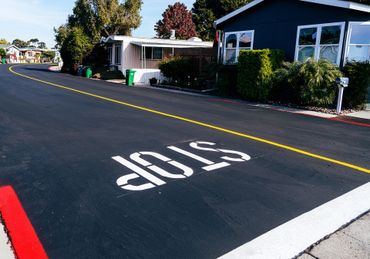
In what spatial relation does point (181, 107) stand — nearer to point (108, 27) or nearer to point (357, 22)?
point (357, 22)

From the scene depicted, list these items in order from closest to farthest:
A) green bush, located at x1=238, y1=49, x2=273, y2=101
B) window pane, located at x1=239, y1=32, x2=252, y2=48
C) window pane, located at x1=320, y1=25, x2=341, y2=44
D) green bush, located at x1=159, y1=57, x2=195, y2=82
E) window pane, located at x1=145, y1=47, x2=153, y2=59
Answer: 1. window pane, located at x1=320, y1=25, x2=341, y2=44
2. green bush, located at x1=238, y1=49, x2=273, y2=101
3. window pane, located at x1=239, y1=32, x2=252, y2=48
4. green bush, located at x1=159, y1=57, x2=195, y2=82
5. window pane, located at x1=145, y1=47, x2=153, y2=59

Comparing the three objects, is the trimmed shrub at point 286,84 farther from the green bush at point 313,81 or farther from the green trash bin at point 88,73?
the green trash bin at point 88,73

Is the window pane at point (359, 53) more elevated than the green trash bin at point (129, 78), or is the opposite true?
the window pane at point (359, 53)

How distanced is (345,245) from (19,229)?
3.19m

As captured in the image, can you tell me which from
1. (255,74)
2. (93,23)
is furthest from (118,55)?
(255,74)

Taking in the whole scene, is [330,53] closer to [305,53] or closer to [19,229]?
[305,53]

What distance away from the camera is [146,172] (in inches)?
183

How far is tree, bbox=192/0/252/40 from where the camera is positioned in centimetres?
4876

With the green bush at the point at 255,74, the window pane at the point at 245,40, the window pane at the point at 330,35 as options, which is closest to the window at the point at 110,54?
the window pane at the point at 245,40

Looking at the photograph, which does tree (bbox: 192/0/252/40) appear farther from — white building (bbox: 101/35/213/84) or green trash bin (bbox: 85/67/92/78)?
green trash bin (bbox: 85/67/92/78)

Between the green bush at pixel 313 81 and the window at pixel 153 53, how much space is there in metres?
18.1

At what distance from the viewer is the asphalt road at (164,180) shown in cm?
306

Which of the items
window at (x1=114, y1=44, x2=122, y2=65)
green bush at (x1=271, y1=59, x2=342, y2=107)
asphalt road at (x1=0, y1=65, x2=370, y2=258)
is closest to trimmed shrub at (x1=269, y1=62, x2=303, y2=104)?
green bush at (x1=271, y1=59, x2=342, y2=107)

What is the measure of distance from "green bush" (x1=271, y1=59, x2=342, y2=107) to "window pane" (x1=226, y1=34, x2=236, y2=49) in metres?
5.22
